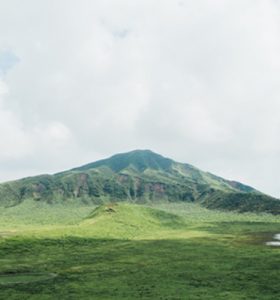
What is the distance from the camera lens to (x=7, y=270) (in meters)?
90.4

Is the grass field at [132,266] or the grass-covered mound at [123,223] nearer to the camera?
the grass field at [132,266]

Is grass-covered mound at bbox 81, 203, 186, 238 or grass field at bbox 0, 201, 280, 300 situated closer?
grass field at bbox 0, 201, 280, 300

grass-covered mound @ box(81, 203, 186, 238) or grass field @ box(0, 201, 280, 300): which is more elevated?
grass-covered mound @ box(81, 203, 186, 238)

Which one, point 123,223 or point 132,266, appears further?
point 123,223

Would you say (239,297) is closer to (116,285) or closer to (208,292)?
(208,292)

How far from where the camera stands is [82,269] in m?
88.8

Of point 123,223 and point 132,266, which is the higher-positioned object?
point 123,223

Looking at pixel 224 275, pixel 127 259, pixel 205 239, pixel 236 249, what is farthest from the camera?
pixel 205 239

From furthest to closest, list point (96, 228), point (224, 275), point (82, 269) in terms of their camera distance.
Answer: point (96, 228) → point (82, 269) → point (224, 275)

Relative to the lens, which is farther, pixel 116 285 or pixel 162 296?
pixel 116 285

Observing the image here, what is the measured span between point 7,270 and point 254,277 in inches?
1690

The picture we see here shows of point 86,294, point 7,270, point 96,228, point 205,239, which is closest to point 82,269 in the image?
point 7,270

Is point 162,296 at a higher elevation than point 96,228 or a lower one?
lower

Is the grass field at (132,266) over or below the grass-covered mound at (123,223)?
below
